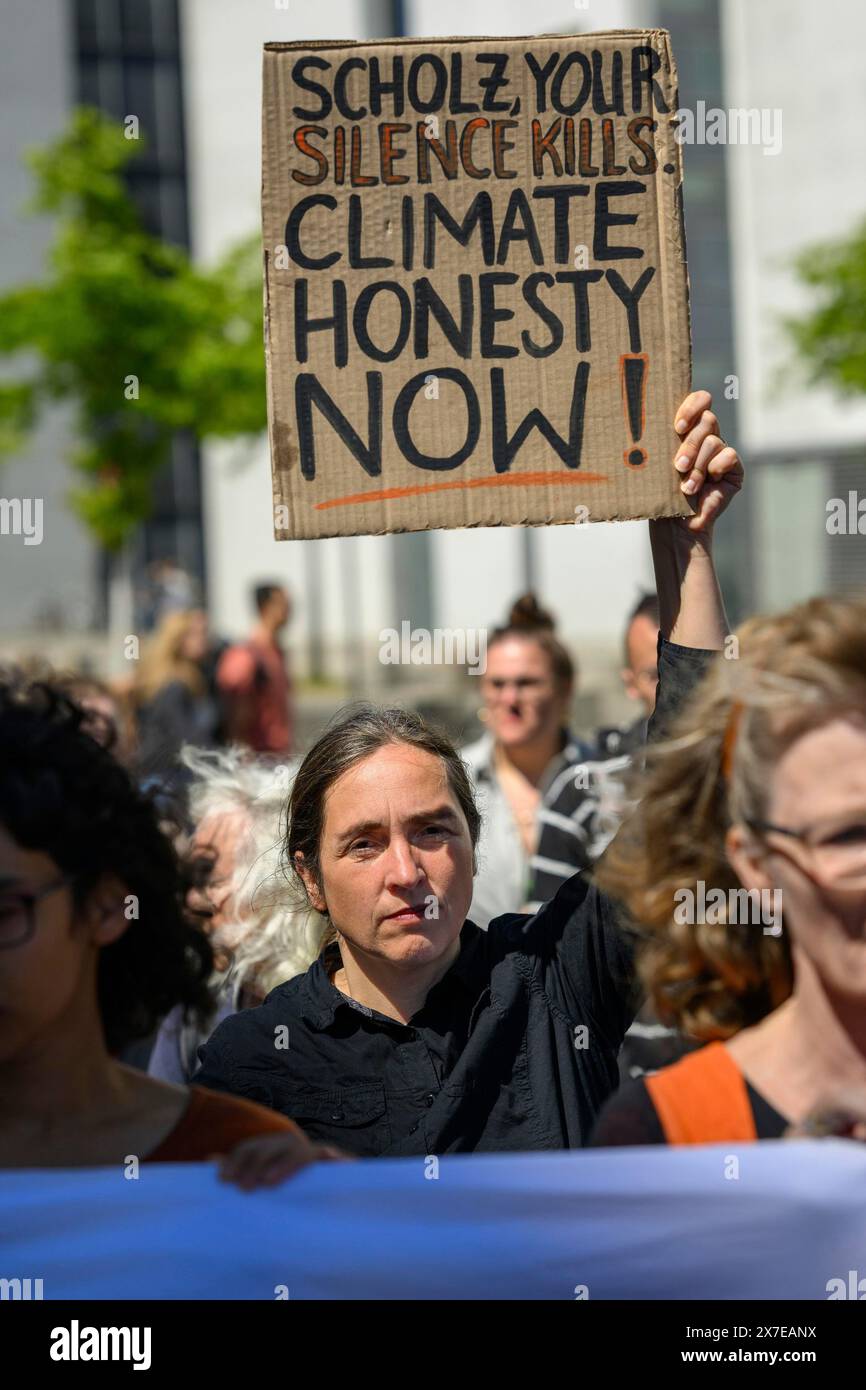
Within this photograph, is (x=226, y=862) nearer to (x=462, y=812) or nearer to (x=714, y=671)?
(x=462, y=812)

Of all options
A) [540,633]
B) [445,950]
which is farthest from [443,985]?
[540,633]

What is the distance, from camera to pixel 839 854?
172 centimetres

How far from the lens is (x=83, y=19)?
23.4m

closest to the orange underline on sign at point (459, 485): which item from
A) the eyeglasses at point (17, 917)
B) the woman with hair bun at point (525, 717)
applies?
the eyeglasses at point (17, 917)

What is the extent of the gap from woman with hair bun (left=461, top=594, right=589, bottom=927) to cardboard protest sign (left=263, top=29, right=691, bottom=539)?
8.90 ft

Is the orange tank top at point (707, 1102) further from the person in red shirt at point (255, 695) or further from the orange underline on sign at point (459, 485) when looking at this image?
the person in red shirt at point (255, 695)

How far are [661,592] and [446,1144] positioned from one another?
864 mm

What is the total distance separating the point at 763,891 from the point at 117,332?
53.5 feet

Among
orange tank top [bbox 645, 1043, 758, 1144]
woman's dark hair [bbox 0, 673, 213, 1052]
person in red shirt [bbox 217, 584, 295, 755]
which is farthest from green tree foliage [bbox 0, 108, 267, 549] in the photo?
orange tank top [bbox 645, 1043, 758, 1144]

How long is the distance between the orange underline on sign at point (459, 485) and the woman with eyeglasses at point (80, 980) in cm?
63

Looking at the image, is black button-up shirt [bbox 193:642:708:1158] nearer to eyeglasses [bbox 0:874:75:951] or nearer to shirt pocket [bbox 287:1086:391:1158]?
shirt pocket [bbox 287:1086:391:1158]

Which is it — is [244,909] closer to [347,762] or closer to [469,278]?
[347,762]

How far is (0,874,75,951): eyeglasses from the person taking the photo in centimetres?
188
